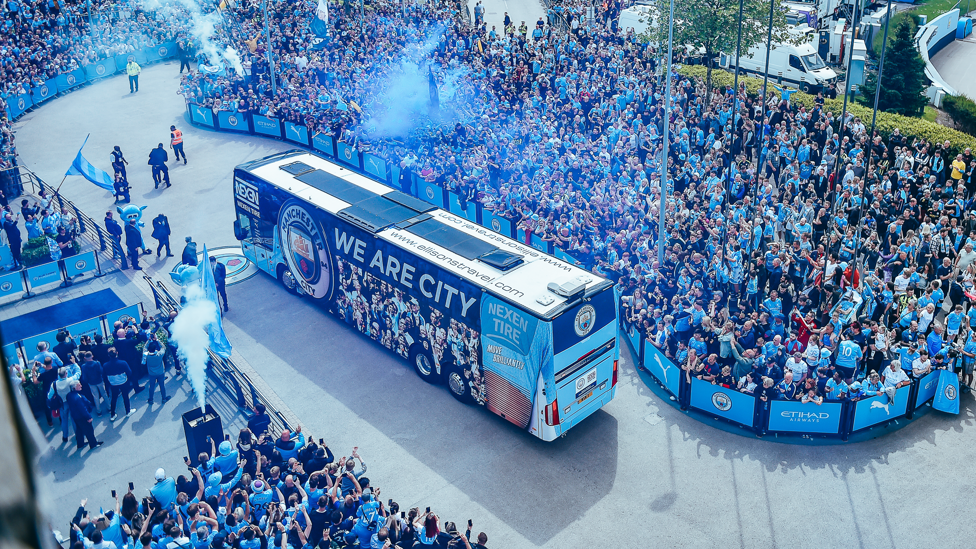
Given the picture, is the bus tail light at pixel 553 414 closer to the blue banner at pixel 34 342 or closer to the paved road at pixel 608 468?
the paved road at pixel 608 468

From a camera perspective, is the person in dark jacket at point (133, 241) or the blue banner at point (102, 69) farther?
the blue banner at point (102, 69)

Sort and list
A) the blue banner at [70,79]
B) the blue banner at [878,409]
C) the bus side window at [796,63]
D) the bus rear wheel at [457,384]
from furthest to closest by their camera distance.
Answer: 1. the blue banner at [70,79]
2. the bus side window at [796,63]
3. the bus rear wheel at [457,384]
4. the blue banner at [878,409]

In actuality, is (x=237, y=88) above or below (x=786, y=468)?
above

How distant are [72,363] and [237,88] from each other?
21.5 meters

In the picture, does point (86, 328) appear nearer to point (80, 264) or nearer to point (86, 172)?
point (80, 264)

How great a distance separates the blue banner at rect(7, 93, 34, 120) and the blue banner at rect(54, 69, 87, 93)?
2721 mm

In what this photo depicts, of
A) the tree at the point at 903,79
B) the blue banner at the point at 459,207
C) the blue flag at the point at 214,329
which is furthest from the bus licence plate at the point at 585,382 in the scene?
the tree at the point at 903,79

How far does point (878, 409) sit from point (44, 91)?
128 feet

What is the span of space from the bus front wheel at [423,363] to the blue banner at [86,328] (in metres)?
7.34

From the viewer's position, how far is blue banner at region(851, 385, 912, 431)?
17.3 m

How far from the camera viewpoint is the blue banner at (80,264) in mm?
24578

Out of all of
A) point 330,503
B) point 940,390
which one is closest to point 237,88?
point 330,503

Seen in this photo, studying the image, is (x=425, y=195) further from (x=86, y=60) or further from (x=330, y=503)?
(x=86, y=60)

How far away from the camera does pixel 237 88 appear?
123 feet
